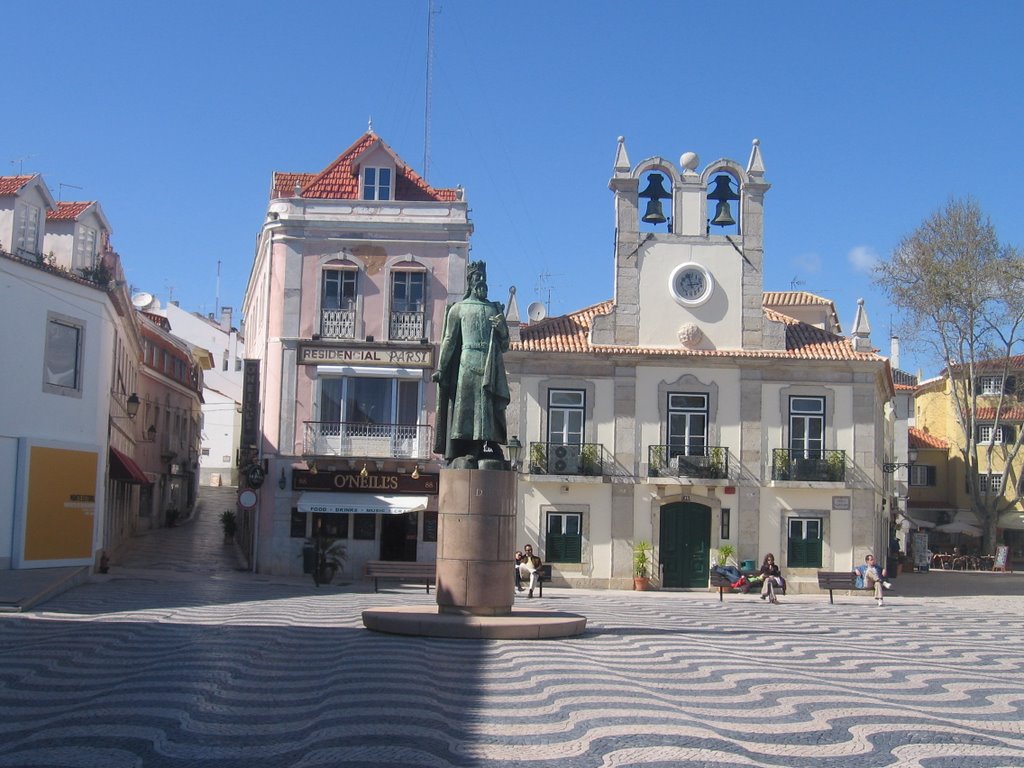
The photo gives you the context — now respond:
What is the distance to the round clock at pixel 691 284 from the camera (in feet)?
105

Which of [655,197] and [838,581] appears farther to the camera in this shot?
[655,197]

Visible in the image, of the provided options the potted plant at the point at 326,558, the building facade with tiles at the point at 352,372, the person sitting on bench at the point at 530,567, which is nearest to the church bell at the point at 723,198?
the building facade with tiles at the point at 352,372

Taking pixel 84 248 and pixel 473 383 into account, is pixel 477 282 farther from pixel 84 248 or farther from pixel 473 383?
pixel 84 248

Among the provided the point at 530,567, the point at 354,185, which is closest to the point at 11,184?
the point at 354,185

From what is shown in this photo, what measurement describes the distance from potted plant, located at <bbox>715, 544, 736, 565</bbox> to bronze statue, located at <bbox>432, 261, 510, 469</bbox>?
16441 millimetres

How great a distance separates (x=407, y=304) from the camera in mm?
31766

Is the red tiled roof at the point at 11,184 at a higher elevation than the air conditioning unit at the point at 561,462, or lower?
higher

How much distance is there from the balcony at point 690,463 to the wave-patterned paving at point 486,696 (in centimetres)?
1336

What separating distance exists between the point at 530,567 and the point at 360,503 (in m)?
6.02

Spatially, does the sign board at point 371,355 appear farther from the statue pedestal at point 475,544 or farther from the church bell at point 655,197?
the statue pedestal at point 475,544

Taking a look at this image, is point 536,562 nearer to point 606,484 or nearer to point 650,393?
point 606,484

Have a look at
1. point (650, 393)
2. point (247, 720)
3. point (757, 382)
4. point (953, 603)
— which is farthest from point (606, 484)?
point (247, 720)

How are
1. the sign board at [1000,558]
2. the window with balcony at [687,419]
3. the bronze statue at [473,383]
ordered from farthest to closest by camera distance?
the sign board at [1000,558]
the window with balcony at [687,419]
the bronze statue at [473,383]

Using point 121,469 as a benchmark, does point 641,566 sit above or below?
below
